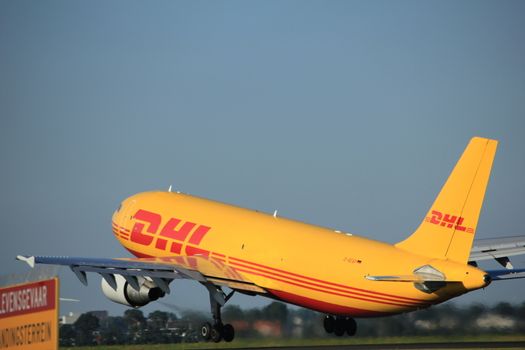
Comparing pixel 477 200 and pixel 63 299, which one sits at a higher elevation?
pixel 477 200

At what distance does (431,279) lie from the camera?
56.9 meters

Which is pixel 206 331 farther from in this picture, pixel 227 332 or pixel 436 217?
pixel 436 217

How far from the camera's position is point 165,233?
7006 centimetres

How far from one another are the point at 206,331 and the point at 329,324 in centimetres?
547

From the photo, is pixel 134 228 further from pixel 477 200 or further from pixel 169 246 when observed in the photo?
pixel 477 200

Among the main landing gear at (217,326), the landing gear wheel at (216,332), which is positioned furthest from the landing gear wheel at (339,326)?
the landing gear wheel at (216,332)

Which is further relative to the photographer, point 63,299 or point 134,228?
point 134,228

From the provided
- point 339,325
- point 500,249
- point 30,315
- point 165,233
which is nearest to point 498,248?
point 500,249

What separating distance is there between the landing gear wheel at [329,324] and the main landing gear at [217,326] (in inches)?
162

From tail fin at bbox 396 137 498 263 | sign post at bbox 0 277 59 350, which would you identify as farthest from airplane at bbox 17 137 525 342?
sign post at bbox 0 277 59 350

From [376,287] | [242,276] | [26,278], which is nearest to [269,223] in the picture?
[242,276]

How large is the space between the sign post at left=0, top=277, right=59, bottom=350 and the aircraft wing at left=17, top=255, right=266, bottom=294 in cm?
990

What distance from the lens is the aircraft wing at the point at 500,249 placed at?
65.4 meters

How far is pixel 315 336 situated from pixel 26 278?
62.7 feet
